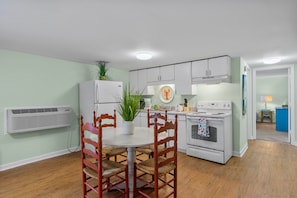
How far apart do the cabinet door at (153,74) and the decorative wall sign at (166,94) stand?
41 cm

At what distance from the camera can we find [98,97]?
150 inches

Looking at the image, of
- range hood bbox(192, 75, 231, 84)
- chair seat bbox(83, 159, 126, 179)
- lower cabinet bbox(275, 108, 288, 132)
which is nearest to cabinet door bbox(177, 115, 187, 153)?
range hood bbox(192, 75, 231, 84)

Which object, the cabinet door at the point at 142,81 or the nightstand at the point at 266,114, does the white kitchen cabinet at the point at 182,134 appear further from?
the nightstand at the point at 266,114

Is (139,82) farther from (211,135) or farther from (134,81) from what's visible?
(211,135)

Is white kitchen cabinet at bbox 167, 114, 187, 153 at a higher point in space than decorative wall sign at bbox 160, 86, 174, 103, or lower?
lower

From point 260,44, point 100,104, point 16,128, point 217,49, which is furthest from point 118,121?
point 260,44

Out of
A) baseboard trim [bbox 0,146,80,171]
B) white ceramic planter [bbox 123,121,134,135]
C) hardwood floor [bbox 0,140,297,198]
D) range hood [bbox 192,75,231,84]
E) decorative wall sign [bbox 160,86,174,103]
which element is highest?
range hood [bbox 192,75,231,84]

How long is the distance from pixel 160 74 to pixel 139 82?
2.65 feet

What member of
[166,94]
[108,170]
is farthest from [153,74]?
[108,170]

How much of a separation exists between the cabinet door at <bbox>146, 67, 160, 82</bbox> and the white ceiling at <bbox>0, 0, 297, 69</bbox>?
1.48m

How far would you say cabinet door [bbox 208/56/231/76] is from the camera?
3590mm

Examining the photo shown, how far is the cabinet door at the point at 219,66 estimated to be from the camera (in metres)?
3.59

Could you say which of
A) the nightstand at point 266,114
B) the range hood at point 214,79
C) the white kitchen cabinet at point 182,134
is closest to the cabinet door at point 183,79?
the range hood at point 214,79

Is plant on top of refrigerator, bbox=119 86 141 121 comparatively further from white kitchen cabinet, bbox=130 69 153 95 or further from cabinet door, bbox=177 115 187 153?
white kitchen cabinet, bbox=130 69 153 95
